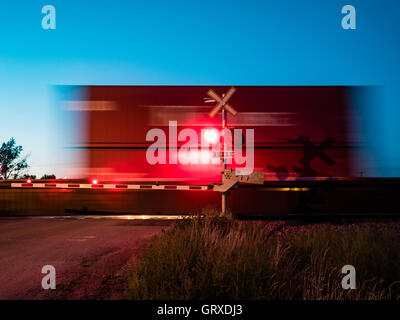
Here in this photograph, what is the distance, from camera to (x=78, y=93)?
7.30 m

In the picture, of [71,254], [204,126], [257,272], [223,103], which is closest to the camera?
[257,272]

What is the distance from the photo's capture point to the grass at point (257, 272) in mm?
2580

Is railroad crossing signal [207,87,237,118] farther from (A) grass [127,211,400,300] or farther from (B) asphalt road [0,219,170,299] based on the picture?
(A) grass [127,211,400,300]

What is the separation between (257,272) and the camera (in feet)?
9.10

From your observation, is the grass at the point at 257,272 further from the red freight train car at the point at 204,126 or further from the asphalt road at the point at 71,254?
the red freight train car at the point at 204,126

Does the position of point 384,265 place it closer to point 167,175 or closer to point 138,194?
point 167,175

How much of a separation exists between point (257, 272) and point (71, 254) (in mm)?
3197

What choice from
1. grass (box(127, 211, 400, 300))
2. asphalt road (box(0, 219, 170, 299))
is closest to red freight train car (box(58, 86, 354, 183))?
asphalt road (box(0, 219, 170, 299))

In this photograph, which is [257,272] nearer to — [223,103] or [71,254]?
[71,254]

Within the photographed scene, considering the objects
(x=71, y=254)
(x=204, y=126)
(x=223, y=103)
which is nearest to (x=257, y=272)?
(x=71, y=254)

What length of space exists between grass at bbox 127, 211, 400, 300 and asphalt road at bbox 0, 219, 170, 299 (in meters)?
0.52

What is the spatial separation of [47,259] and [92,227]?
244cm

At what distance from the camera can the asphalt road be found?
3.00 meters
